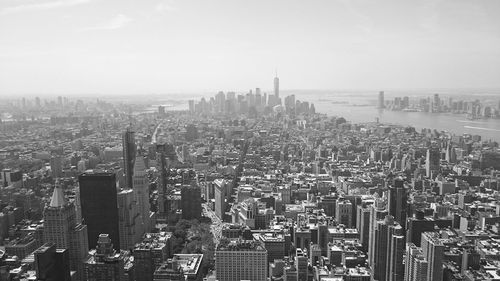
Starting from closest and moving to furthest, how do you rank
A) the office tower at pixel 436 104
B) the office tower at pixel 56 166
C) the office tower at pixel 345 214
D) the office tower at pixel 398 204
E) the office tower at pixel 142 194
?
1. the office tower at pixel 398 204
2. the office tower at pixel 142 194
3. the office tower at pixel 345 214
4. the office tower at pixel 56 166
5. the office tower at pixel 436 104

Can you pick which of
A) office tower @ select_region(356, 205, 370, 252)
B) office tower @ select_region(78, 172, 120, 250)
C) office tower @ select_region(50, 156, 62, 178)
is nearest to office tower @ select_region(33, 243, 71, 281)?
office tower @ select_region(78, 172, 120, 250)

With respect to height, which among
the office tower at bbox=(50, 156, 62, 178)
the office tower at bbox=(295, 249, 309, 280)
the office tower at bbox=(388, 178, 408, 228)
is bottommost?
the office tower at bbox=(295, 249, 309, 280)

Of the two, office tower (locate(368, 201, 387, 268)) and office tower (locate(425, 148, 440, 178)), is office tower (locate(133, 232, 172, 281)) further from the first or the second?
office tower (locate(425, 148, 440, 178))

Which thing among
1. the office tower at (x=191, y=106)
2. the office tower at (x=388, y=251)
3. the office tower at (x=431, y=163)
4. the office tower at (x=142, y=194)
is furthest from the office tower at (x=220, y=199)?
the office tower at (x=191, y=106)

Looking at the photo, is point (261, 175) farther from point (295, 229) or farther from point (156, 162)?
point (295, 229)

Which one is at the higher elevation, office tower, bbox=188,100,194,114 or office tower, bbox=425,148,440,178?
office tower, bbox=188,100,194,114

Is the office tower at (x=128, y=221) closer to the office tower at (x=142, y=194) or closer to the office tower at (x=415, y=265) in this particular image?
the office tower at (x=142, y=194)

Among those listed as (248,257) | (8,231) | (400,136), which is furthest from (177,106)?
(248,257)
